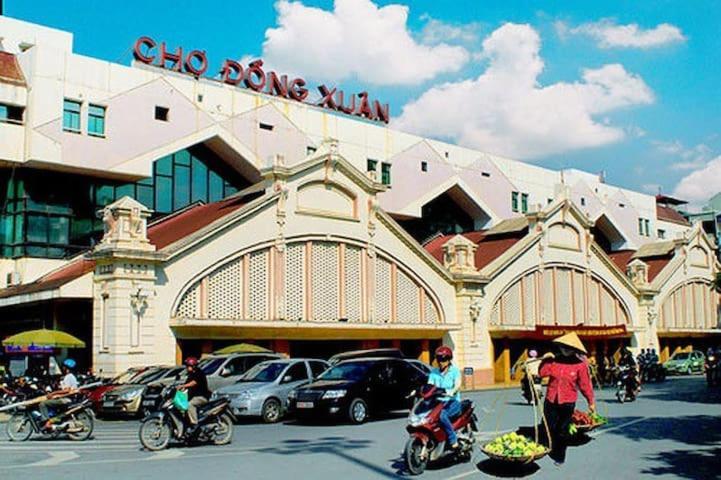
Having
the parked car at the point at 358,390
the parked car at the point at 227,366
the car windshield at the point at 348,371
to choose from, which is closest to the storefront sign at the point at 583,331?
the parked car at the point at 227,366

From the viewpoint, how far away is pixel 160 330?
92.7 feet

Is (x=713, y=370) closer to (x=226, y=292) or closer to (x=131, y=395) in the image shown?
(x=226, y=292)

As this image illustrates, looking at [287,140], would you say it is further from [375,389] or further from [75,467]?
[75,467]

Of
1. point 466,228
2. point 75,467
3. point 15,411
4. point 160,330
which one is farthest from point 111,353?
point 466,228

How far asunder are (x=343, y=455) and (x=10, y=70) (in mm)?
25127

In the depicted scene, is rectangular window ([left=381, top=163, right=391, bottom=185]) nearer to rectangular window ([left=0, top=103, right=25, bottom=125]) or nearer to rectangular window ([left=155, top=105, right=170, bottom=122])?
rectangular window ([left=155, top=105, right=170, bottom=122])

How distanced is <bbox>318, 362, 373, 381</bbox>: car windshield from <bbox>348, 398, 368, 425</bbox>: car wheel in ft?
2.22

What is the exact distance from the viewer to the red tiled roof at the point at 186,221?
3098cm

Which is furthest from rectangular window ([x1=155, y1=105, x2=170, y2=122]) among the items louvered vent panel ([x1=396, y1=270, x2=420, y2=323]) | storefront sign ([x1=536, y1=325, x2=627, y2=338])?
storefront sign ([x1=536, y1=325, x2=627, y2=338])

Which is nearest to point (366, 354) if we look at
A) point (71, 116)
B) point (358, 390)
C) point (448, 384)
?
point (358, 390)

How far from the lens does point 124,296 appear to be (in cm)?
2747

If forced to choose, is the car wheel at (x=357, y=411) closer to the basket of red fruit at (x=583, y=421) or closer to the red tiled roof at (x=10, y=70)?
the basket of red fruit at (x=583, y=421)

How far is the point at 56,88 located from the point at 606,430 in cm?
2493

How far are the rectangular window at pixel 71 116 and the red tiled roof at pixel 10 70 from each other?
1.80 meters
